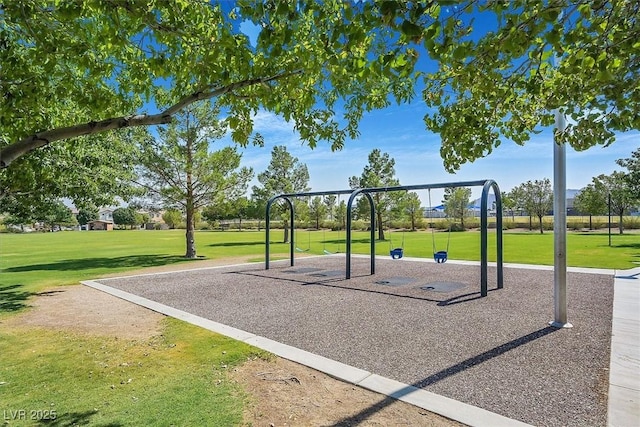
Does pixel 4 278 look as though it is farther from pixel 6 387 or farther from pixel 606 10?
pixel 606 10

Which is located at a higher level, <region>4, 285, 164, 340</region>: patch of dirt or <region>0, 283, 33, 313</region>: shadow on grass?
<region>4, 285, 164, 340</region>: patch of dirt

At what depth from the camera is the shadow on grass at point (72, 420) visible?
10.6ft

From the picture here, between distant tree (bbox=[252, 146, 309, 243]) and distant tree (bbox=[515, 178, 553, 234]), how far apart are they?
86.8ft

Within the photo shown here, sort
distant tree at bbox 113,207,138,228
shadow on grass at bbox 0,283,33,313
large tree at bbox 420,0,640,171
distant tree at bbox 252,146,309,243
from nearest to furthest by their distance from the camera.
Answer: large tree at bbox 420,0,640,171
shadow on grass at bbox 0,283,33,313
distant tree at bbox 252,146,309,243
distant tree at bbox 113,207,138,228

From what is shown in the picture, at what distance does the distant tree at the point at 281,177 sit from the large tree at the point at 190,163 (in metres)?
10.2

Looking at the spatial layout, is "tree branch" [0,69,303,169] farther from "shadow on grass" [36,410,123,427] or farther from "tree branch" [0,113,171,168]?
"shadow on grass" [36,410,123,427]

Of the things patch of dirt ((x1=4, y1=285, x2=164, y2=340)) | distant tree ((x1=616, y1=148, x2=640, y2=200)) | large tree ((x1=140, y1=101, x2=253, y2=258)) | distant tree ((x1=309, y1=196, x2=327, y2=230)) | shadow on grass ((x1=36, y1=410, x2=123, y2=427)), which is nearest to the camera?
shadow on grass ((x1=36, y1=410, x2=123, y2=427))

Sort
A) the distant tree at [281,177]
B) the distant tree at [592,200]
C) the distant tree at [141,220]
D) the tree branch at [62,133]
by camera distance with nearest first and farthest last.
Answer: the tree branch at [62,133] < the distant tree at [281,177] < the distant tree at [592,200] < the distant tree at [141,220]

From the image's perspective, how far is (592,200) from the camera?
34844 millimetres

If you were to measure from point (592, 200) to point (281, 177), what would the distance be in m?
29.1

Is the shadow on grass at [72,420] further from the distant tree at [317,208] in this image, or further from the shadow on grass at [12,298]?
the distant tree at [317,208]

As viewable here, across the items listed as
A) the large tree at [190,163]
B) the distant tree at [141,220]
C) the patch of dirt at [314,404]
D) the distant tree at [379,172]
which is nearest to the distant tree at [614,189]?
the distant tree at [379,172]

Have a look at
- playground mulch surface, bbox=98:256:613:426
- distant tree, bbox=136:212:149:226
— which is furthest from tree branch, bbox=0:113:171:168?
distant tree, bbox=136:212:149:226

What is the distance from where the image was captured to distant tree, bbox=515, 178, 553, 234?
4062 centimetres
